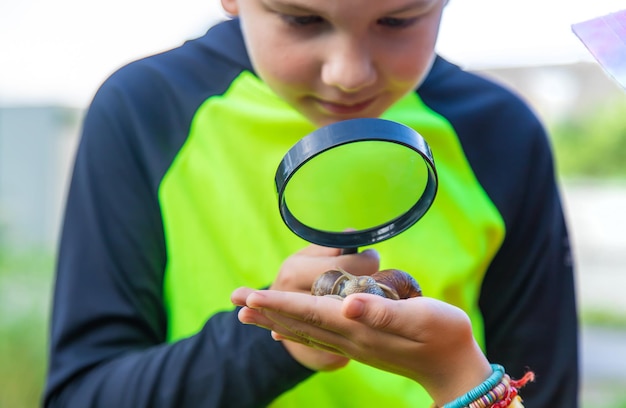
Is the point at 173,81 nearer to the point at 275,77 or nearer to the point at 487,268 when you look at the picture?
the point at 275,77

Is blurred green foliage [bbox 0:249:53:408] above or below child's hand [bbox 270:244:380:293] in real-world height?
below

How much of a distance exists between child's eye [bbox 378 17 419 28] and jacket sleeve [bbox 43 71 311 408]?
417 mm

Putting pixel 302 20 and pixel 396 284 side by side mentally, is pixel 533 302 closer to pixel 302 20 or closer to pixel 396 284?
pixel 396 284

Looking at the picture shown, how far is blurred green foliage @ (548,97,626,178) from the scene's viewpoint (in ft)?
23.2

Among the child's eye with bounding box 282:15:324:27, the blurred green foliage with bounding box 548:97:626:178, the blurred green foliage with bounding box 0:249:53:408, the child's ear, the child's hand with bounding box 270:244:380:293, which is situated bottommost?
the blurred green foliage with bounding box 548:97:626:178

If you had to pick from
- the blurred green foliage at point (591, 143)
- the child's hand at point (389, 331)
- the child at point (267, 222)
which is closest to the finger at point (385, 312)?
the child's hand at point (389, 331)

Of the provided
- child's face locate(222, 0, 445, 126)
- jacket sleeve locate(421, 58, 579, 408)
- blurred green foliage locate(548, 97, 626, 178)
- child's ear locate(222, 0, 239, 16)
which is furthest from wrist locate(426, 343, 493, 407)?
blurred green foliage locate(548, 97, 626, 178)

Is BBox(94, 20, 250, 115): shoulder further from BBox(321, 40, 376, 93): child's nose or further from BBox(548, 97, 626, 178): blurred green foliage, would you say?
BBox(548, 97, 626, 178): blurred green foliage

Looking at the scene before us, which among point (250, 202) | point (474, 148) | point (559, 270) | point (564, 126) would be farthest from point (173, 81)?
point (564, 126)

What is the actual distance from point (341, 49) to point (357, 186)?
16cm

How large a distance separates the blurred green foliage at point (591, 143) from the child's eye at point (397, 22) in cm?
629

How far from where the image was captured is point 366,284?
88 cm

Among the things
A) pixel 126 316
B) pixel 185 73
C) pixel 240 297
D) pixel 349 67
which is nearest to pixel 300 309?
pixel 240 297

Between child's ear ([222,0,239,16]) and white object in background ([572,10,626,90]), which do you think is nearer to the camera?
white object in background ([572,10,626,90])
